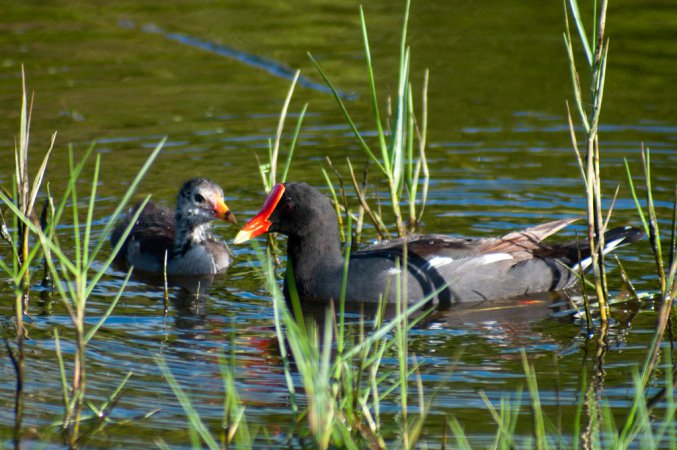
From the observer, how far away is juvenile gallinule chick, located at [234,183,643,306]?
7.69m

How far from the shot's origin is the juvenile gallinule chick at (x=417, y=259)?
769 centimetres

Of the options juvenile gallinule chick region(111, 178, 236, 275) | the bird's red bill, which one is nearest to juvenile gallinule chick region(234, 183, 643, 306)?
the bird's red bill

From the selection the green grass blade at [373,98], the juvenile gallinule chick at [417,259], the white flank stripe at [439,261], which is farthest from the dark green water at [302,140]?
the green grass blade at [373,98]

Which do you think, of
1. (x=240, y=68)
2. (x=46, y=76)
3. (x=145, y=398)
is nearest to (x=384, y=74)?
(x=240, y=68)

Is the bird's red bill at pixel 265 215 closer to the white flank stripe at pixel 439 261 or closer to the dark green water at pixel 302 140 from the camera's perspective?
the dark green water at pixel 302 140

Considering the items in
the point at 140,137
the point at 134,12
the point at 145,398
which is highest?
the point at 134,12

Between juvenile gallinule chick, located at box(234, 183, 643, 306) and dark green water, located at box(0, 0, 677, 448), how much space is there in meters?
0.33

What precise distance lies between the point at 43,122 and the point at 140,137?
1.07 m

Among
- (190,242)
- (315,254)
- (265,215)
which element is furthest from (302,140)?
(315,254)

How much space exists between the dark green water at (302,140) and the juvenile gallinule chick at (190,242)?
0.26 m

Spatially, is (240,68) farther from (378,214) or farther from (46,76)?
(378,214)

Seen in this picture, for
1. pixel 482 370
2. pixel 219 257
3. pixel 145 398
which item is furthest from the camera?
pixel 219 257

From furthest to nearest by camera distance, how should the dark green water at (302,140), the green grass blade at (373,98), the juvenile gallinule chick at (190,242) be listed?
the juvenile gallinule chick at (190,242), the green grass blade at (373,98), the dark green water at (302,140)

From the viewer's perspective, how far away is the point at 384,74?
42.1ft
